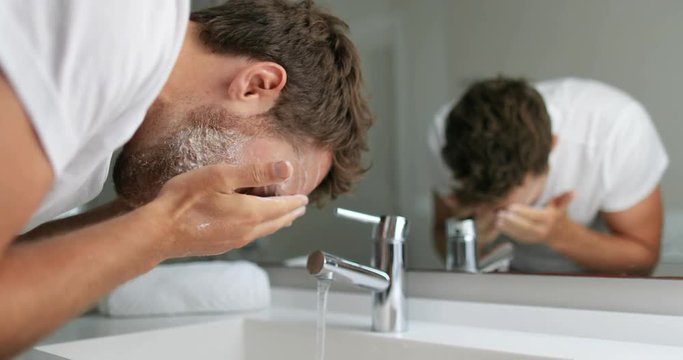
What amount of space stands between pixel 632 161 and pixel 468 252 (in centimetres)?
30

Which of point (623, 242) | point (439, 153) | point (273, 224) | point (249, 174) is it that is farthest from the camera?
point (439, 153)

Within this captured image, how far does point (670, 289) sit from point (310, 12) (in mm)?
638

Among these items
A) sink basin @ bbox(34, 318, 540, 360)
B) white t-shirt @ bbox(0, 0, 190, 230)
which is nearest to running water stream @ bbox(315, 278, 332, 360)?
sink basin @ bbox(34, 318, 540, 360)

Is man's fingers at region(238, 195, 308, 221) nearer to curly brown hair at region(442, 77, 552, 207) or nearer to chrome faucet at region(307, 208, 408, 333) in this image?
chrome faucet at region(307, 208, 408, 333)

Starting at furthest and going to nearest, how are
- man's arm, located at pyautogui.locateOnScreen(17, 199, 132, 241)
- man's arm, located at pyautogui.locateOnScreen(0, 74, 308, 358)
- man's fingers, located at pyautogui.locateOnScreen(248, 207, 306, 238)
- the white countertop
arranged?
man's arm, located at pyautogui.locateOnScreen(17, 199, 132, 241) < the white countertop < man's fingers, located at pyautogui.locateOnScreen(248, 207, 306, 238) < man's arm, located at pyautogui.locateOnScreen(0, 74, 308, 358)

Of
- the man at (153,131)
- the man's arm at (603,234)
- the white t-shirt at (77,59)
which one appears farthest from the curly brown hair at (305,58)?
the man's arm at (603,234)

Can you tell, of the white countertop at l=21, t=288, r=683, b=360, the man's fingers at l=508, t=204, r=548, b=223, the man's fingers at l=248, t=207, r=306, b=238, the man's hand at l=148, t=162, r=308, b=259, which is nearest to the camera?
the man's hand at l=148, t=162, r=308, b=259

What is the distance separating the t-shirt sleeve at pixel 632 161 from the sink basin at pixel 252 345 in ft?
1.15

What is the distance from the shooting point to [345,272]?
3.40 ft

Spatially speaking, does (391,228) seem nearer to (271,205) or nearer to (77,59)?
(271,205)

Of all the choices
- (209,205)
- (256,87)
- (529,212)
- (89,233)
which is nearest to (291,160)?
(256,87)

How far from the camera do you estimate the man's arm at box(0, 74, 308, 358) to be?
1.98 feet

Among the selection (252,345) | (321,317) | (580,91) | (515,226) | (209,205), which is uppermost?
(580,91)

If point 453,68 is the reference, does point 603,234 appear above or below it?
below
